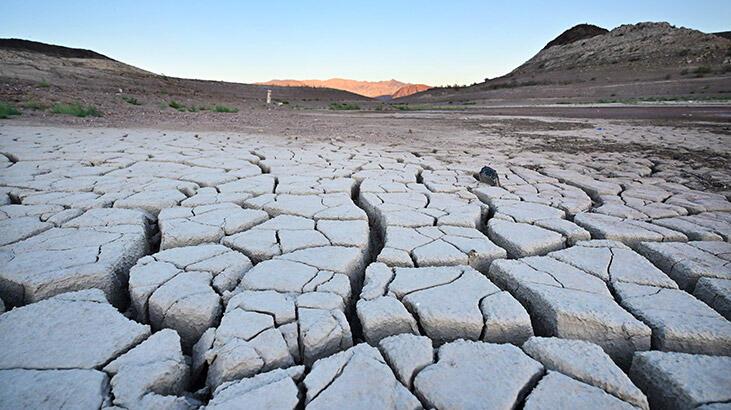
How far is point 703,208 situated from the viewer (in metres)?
2.51

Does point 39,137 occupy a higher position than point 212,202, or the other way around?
point 39,137

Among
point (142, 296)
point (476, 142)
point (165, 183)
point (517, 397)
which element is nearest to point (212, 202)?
point (165, 183)

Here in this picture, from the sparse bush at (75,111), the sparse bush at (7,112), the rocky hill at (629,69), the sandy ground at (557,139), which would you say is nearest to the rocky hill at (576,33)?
the rocky hill at (629,69)

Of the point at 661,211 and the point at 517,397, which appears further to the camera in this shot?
the point at 661,211

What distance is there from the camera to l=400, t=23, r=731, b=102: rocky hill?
65.3 feet

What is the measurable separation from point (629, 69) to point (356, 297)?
107 feet

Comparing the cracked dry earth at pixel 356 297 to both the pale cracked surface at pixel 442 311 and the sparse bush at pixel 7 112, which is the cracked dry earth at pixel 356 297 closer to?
the pale cracked surface at pixel 442 311

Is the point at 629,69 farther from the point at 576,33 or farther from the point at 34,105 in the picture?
the point at 576,33

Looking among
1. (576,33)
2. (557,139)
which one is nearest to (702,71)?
→ (557,139)

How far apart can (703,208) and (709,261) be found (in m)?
1.10

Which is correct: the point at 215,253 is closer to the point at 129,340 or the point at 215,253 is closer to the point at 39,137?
the point at 129,340

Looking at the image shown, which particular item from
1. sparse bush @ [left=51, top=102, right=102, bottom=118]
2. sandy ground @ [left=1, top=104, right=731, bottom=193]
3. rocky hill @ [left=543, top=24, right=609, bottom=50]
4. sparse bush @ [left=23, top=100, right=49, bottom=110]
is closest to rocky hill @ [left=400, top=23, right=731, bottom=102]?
sandy ground @ [left=1, top=104, right=731, bottom=193]

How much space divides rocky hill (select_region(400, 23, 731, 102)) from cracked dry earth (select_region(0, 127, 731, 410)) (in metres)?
21.3

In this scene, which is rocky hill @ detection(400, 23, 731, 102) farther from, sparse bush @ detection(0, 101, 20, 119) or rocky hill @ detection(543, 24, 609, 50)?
sparse bush @ detection(0, 101, 20, 119)
